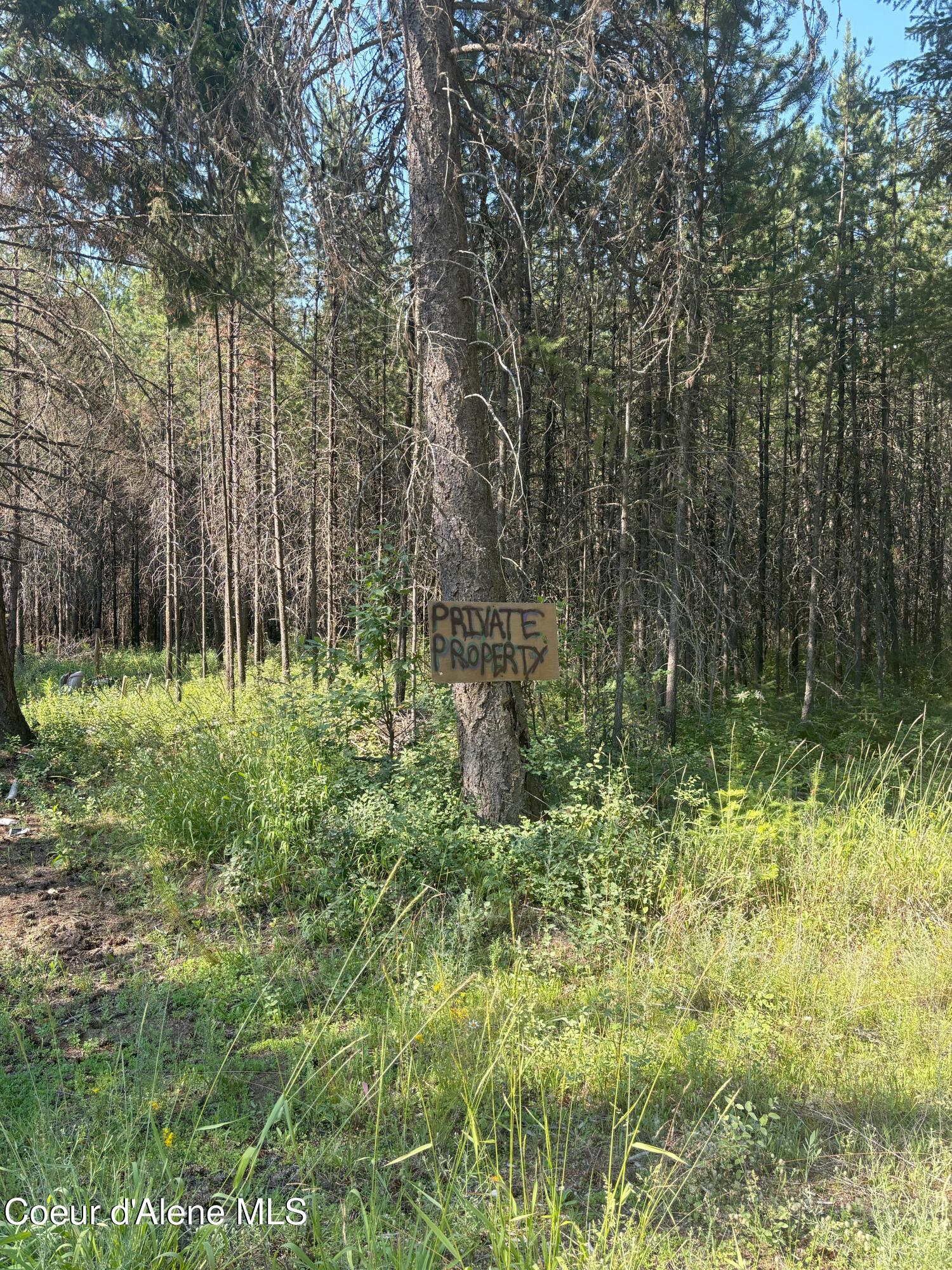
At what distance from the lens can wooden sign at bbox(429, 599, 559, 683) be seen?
4.43 m

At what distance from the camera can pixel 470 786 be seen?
15.8ft

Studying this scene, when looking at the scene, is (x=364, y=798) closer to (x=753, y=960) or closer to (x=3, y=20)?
(x=753, y=960)

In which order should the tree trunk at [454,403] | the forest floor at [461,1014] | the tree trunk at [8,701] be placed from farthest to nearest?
the tree trunk at [8,701] < the tree trunk at [454,403] < the forest floor at [461,1014]

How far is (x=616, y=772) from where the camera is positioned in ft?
16.2

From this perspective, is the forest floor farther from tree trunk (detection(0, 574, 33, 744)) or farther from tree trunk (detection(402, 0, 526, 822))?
tree trunk (detection(0, 574, 33, 744))

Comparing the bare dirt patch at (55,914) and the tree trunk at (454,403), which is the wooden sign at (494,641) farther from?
the bare dirt patch at (55,914)

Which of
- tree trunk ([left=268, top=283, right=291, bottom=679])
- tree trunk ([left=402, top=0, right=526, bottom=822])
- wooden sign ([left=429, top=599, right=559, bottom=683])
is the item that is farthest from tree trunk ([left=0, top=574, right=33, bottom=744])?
wooden sign ([left=429, top=599, right=559, bottom=683])

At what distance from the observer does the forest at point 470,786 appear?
2.25 metres

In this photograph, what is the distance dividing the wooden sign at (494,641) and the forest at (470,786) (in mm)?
30

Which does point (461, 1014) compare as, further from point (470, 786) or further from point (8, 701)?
point (8, 701)

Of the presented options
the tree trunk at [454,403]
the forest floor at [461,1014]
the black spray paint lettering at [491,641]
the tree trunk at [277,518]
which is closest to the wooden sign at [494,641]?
the black spray paint lettering at [491,641]

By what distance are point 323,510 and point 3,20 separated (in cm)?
828

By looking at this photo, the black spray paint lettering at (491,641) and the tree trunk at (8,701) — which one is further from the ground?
the black spray paint lettering at (491,641)

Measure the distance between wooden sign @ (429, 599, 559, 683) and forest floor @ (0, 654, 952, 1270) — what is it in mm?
635
